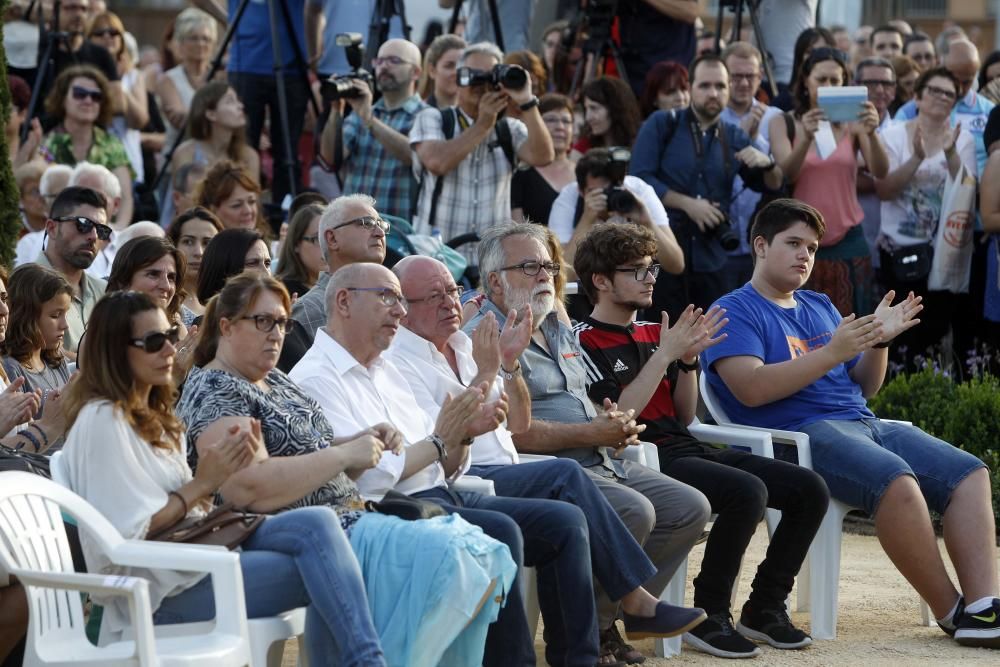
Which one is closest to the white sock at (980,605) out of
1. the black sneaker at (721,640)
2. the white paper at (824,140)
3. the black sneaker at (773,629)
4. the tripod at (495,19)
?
the black sneaker at (773,629)

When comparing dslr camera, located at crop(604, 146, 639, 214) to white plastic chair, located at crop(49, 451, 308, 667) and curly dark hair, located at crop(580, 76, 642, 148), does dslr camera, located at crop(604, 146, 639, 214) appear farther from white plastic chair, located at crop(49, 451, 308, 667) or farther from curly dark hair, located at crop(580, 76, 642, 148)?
white plastic chair, located at crop(49, 451, 308, 667)

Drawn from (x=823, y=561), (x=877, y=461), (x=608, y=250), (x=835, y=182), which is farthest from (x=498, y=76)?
(x=823, y=561)

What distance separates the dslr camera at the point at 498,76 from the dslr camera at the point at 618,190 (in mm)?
579

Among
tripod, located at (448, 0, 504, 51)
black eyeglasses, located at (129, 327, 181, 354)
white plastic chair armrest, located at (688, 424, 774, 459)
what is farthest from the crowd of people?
tripod, located at (448, 0, 504, 51)

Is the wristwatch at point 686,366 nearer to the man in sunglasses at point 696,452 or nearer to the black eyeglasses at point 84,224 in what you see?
the man in sunglasses at point 696,452

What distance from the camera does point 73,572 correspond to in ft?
14.0

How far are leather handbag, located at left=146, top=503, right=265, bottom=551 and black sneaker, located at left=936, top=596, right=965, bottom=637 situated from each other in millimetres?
2997

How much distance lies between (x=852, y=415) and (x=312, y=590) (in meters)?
3.08

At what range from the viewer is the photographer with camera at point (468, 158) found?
8.38m

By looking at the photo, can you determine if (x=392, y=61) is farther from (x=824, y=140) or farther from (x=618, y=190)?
(x=824, y=140)

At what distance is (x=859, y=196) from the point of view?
9.79 metres

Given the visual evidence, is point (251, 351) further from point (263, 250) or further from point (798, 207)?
point (798, 207)

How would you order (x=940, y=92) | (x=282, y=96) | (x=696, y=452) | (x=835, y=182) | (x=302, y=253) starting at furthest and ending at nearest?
(x=282, y=96) → (x=940, y=92) → (x=835, y=182) → (x=302, y=253) → (x=696, y=452)

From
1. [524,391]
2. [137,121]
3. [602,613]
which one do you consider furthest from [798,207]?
[137,121]
